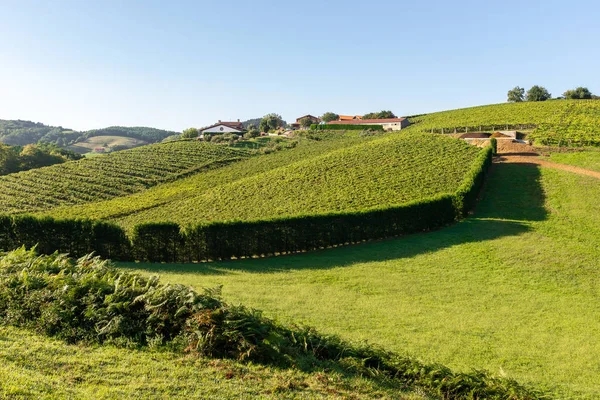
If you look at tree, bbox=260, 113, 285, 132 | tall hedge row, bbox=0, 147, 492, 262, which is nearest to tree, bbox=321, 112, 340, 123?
tree, bbox=260, 113, 285, 132

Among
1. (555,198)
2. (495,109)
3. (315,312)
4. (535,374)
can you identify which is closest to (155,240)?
(315,312)

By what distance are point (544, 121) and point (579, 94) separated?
5422 cm

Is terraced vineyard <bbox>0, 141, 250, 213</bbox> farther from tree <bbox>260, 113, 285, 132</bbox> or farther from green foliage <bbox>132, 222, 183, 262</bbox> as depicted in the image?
tree <bbox>260, 113, 285, 132</bbox>

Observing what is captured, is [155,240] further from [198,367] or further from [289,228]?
[198,367]

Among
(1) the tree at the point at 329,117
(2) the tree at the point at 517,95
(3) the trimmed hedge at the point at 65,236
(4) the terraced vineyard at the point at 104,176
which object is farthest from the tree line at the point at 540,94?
(3) the trimmed hedge at the point at 65,236

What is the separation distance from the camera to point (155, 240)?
2255 centimetres

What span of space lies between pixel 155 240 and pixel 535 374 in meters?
18.5

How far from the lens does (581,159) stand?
141 ft

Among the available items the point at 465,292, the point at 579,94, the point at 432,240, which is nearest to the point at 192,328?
the point at 465,292

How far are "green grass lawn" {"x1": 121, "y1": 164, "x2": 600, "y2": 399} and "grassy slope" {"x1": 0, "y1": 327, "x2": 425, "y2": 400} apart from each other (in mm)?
4190

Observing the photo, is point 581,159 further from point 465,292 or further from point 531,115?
point 531,115

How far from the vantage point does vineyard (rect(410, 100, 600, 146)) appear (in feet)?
178

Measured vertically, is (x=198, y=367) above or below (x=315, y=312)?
above

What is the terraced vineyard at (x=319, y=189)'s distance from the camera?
115 ft
